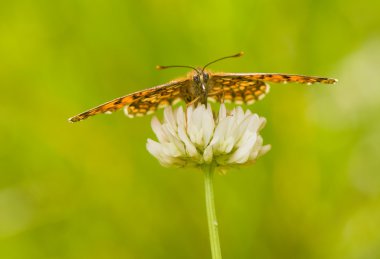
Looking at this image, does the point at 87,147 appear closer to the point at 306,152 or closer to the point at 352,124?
the point at 306,152

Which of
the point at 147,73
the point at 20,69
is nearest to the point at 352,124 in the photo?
the point at 147,73

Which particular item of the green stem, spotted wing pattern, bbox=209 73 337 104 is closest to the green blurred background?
spotted wing pattern, bbox=209 73 337 104

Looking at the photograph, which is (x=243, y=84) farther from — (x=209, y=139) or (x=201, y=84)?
(x=209, y=139)

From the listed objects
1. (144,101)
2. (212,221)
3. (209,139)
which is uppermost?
(144,101)

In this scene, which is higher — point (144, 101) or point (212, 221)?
point (144, 101)

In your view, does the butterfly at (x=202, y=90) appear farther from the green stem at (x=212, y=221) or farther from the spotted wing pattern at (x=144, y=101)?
the green stem at (x=212, y=221)

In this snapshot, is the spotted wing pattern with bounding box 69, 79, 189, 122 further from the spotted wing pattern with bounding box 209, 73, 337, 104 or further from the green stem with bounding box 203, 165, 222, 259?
the green stem with bounding box 203, 165, 222, 259

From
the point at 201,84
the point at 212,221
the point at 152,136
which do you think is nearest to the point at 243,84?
the point at 201,84
